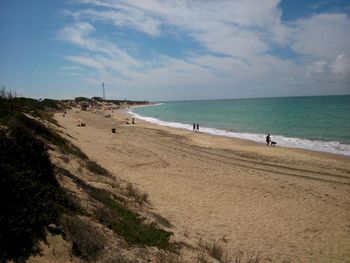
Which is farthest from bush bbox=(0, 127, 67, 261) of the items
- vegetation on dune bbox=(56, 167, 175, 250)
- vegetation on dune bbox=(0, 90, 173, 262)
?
vegetation on dune bbox=(56, 167, 175, 250)

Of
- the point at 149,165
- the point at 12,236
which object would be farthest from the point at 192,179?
the point at 12,236

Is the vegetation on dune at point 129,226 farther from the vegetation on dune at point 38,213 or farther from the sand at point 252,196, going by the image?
Result: the sand at point 252,196

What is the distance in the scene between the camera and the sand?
33.2ft

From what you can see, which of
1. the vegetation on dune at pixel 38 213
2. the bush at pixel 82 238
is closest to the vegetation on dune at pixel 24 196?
the vegetation on dune at pixel 38 213

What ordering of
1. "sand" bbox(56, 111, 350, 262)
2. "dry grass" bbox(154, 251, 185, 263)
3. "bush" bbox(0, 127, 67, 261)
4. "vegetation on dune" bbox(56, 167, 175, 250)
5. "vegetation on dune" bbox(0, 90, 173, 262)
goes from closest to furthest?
"bush" bbox(0, 127, 67, 261) → "vegetation on dune" bbox(0, 90, 173, 262) → "dry grass" bbox(154, 251, 185, 263) → "vegetation on dune" bbox(56, 167, 175, 250) → "sand" bbox(56, 111, 350, 262)

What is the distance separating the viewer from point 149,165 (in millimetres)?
20047

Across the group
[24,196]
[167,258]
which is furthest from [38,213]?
[167,258]

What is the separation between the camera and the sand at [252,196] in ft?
33.2

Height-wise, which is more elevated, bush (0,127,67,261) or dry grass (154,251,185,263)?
bush (0,127,67,261)

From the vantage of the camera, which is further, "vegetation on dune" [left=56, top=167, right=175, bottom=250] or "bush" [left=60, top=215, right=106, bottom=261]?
"vegetation on dune" [left=56, top=167, right=175, bottom=250]

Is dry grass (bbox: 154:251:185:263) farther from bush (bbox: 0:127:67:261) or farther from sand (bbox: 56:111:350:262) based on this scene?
bush (bbox: 0:127:67:261)

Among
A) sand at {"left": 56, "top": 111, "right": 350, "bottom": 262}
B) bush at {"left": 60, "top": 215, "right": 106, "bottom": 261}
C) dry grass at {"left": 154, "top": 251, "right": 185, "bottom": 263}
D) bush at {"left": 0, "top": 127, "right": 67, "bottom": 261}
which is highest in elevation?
bush at {"left": 0, "top": 127, "right": 67, "bottom": 261}

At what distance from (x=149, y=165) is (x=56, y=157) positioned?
26.6 feet

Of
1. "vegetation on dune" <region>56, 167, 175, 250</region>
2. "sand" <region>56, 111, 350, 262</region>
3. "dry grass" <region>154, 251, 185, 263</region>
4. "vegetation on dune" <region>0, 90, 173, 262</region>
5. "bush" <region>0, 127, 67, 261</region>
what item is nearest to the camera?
"bush" <region>0, 127, 67, 261</region>
